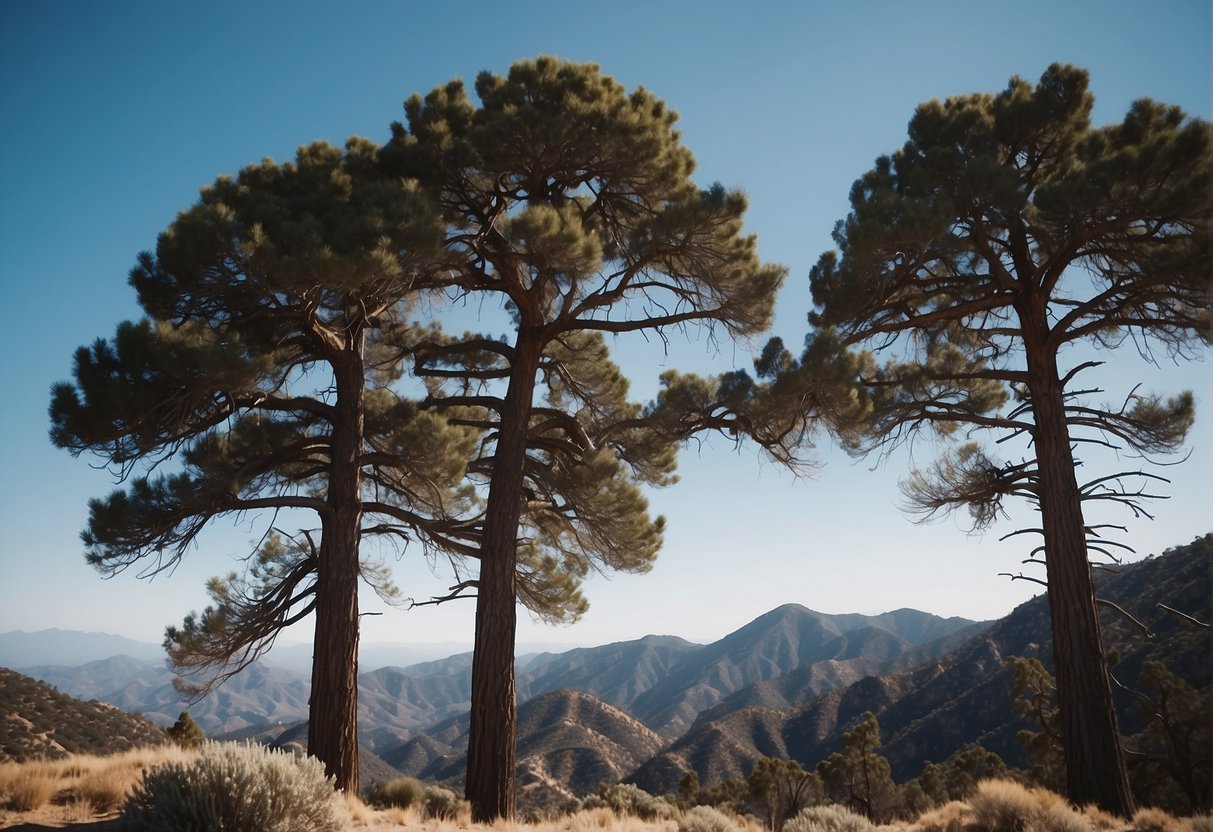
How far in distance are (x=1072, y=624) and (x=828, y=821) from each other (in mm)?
3986

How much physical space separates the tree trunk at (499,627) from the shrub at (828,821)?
3118 mm

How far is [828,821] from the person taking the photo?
5699mm

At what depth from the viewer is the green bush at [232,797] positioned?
4.18 metres

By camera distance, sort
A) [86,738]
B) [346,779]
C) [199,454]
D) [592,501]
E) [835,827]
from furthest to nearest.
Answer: [86,738] < [592,501] < [199,454] < [346,779] < [835,827]

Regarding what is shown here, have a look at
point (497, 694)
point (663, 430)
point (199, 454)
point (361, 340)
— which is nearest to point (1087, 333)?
point (663, 430)

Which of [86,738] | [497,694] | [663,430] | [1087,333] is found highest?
[1087,333]

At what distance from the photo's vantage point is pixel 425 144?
8.72m

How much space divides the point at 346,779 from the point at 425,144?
7417 mm

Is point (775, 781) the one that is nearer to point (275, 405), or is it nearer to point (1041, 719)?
point (1041, 719)

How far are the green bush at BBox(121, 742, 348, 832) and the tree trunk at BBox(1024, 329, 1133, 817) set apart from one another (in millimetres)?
7327

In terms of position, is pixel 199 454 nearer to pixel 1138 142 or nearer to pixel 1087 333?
pixel 1087 333

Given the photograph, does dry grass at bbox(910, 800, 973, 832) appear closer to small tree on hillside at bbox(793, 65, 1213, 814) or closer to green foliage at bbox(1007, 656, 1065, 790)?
small tree on hillside at bbox(793, 65, 1213, 814)

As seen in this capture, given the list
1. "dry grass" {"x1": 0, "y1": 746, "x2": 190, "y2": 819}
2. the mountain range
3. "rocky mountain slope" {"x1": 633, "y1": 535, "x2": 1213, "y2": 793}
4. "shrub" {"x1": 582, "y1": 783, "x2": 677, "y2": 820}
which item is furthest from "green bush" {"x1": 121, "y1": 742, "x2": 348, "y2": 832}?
"rocky mountain slope" {"x1": 633, "y1": 535, "x2": 1213, "y2": 793}

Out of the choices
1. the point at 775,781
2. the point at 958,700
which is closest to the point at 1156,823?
the point at 775,781
